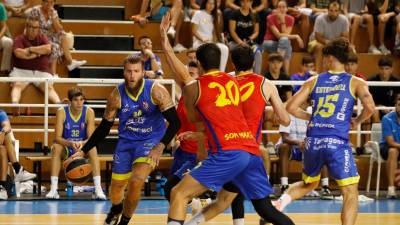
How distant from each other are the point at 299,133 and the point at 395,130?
Result: 1.47 metres

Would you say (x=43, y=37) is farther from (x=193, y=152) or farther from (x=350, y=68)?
(x=193, y=152)

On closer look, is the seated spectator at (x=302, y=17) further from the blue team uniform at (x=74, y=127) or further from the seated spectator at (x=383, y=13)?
the blue team uniform at (x=74, y=127)

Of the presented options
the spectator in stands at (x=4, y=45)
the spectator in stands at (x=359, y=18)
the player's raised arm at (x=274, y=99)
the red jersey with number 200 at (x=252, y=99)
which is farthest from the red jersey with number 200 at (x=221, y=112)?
the spectator in stands at (x=359, y=18)

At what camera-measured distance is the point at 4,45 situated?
17.7 m

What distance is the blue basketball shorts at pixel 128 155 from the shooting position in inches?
425

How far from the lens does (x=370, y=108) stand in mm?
10484

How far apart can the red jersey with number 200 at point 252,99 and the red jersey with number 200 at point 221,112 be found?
566 millimetres

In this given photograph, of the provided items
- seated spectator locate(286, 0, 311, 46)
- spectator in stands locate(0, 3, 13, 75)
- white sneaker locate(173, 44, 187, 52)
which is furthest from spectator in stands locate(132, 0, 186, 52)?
spectator in stands locate(0, 3, 13, 75)

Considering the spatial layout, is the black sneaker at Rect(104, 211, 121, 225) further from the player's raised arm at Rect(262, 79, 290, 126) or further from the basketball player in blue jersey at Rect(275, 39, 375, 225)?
the player's raised arm at Rect(262, 79, 290, 126)

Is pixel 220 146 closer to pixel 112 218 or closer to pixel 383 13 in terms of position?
pixel 112 218

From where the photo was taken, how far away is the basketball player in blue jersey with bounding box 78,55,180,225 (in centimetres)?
1070

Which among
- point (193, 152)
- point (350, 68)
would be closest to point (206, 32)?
point (350, 68)

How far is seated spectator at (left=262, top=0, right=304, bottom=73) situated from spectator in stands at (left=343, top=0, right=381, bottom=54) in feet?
4.45

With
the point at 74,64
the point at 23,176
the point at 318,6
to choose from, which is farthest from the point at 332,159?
the point at 318,6
